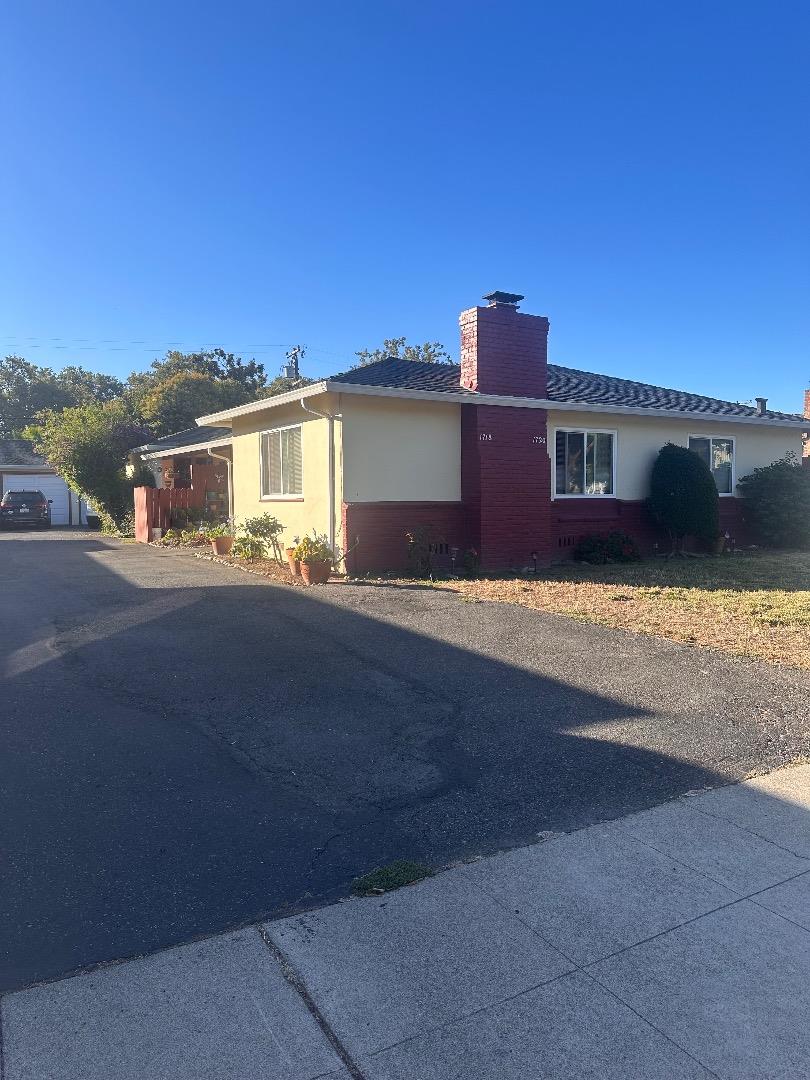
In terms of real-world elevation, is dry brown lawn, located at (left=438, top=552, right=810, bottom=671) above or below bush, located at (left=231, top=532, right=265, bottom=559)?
below

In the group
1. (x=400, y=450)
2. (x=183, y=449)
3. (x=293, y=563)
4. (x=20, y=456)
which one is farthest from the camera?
(x=20, y=456)

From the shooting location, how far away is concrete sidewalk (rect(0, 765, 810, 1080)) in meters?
2.32

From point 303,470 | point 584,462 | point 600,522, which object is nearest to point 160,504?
point 303,470

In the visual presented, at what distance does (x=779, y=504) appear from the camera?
1656 cm

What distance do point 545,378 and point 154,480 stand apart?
15104mm

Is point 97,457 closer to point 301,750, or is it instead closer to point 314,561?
point 314,561

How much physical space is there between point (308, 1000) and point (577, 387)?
48.6ft

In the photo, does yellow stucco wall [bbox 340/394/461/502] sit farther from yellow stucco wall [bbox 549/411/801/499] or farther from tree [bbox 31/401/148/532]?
tree [bbox 31/401/148/532]

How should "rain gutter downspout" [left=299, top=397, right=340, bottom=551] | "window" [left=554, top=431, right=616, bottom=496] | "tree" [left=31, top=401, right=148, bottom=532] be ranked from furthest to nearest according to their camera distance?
"tree" [left=31, top=401, right=148, bottom=532], "window" [left=554, top=431, right=616, bottom=496], "rain gutter downspout" [left=299, top=397, right=340, bottom=551]

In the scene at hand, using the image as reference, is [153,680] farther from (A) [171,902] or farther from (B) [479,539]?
(B) [479,539]

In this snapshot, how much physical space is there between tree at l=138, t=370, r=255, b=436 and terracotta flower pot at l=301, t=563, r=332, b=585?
893 inches

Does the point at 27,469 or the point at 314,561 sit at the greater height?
the point at 27,469

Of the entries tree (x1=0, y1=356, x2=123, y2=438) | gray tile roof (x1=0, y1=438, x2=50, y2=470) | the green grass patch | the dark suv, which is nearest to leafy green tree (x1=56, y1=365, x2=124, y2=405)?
tree (x1=0, y1=356, x2=123, y2=438)

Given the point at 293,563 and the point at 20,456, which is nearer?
the point at 293,563
